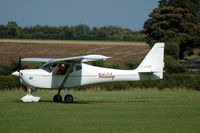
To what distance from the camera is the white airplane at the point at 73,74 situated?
83.5 feet

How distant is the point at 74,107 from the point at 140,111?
2814 mm

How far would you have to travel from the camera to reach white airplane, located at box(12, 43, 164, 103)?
25438 millimetres

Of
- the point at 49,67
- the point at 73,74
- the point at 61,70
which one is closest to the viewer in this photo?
the point at 49,67

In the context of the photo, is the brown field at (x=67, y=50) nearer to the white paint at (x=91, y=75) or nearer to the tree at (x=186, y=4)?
the tree at (x=186, y=4)

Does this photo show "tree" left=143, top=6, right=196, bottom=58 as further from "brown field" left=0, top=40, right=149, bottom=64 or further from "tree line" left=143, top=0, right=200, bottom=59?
"brown field" left=0, top=40, right=149, bottom=64

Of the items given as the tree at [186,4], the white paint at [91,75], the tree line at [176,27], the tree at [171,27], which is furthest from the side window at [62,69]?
the tree at [186,4]

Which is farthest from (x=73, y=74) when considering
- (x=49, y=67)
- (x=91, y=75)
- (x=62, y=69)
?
(x=49, y=67)

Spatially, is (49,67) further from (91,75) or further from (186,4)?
(186,4)

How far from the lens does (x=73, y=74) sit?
26.3m

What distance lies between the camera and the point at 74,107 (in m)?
22.6

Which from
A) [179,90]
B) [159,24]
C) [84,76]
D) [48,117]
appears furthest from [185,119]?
[159,24]

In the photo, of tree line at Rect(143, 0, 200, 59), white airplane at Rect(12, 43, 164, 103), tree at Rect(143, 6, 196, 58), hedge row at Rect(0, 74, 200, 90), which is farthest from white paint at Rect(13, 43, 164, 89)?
tree at Rect(143, 6, 196, 58)

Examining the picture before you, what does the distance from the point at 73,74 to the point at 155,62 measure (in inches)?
149

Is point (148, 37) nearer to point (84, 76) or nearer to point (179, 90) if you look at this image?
point (179, 90)
